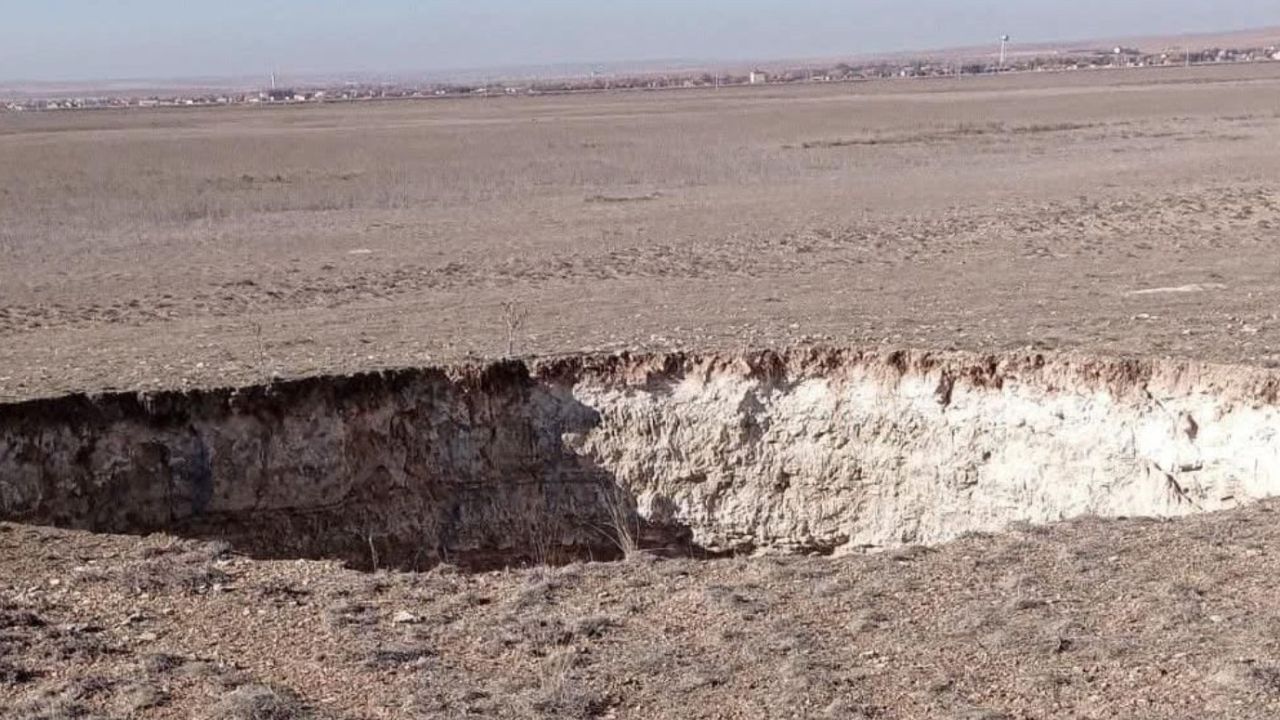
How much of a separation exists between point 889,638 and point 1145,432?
4.75 meters

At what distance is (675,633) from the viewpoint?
271 inches

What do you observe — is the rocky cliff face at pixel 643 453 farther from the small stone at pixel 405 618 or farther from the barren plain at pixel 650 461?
the small stone at pixel 405 618

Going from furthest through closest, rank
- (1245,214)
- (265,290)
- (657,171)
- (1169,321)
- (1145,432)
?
(657,171), (1245,214), (265,290), (1169,321), (1145,432)

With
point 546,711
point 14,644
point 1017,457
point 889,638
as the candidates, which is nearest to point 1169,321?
point 1017,457

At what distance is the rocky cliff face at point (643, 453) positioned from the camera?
10.7m

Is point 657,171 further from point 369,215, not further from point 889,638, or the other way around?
point 889,638

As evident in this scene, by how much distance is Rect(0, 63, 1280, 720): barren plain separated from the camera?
6.47m

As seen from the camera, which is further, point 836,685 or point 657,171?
point 657,171

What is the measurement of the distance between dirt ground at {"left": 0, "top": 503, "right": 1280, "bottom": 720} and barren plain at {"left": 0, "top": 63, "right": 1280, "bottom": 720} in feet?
0.08

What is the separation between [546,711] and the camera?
606cm

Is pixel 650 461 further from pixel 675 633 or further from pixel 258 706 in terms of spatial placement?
pixel 258 706

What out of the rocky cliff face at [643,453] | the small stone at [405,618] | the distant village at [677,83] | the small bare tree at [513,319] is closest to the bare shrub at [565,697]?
the small stone at [405,618]

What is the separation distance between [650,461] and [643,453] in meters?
0.11

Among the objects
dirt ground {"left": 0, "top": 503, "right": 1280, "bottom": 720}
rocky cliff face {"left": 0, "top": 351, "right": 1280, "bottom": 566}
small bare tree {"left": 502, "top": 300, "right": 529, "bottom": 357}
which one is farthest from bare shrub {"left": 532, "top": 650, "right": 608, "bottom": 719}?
small bare tree {"left": 502, "top": 300, "right": 529, "bottom": 357}
